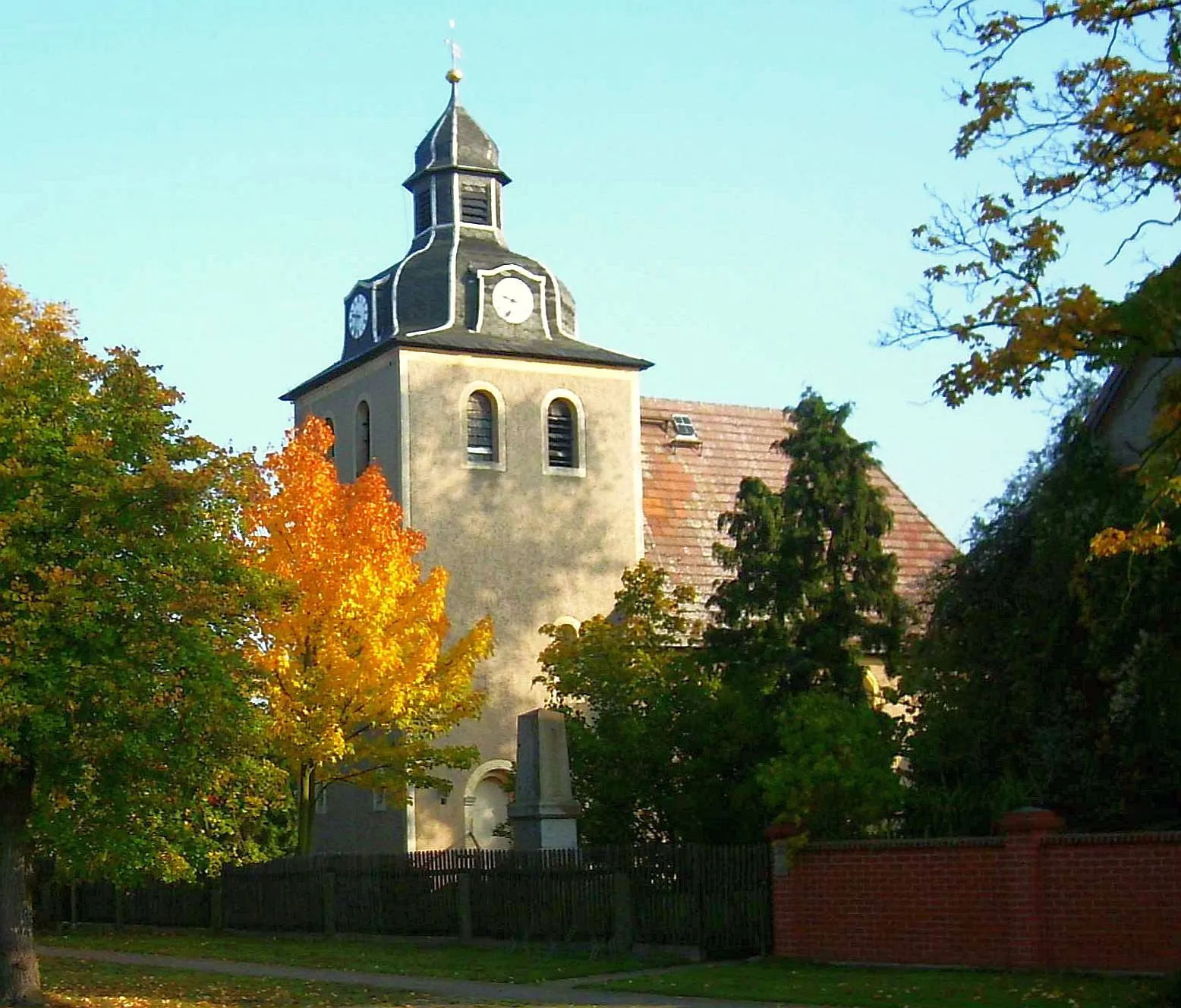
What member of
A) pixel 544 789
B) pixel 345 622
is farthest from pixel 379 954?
pixel 345 622

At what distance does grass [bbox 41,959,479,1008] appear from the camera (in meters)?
19.5

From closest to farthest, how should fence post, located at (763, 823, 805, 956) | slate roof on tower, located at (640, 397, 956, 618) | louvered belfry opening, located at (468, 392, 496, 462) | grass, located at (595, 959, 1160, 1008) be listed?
grass, located at (595, 959, 1160, 1008) < fence post, located at (763, 823, 805, 956) < louvered belfry opening, located at (468, 392, 496, 462) < slate roof on tower, located at (640, 397, 956, 618)

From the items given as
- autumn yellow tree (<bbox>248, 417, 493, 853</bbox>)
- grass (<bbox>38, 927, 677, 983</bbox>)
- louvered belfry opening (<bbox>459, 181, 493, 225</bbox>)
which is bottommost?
grass (<bbox>38, 927, 677, 983</bbox>)

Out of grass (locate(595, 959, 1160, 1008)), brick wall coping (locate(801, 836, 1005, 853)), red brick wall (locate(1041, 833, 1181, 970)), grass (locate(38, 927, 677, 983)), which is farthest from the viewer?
grass (locate(38, 927, 677, 983))

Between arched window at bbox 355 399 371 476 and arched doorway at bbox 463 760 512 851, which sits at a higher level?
arched window at bbox 355 399 371 476

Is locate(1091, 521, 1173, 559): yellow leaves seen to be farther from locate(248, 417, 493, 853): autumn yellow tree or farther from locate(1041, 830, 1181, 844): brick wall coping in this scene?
locate(248, 417, 493, 853): autumn yellow tree

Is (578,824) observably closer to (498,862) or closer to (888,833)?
(498,862)

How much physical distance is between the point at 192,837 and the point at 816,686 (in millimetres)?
15856

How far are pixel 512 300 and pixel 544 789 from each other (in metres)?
20.1

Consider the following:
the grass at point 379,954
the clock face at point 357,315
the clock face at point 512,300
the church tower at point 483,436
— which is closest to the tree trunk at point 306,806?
the grass at point 379,954

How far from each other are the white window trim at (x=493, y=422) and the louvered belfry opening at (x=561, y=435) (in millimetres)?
1273

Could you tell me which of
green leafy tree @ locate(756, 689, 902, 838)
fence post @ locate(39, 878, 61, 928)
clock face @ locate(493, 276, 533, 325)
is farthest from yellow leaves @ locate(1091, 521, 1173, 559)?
clock face @ locate(493, 276, 533, 325)

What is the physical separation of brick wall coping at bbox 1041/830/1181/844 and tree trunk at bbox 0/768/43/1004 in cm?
1047

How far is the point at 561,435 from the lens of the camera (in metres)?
45.1
